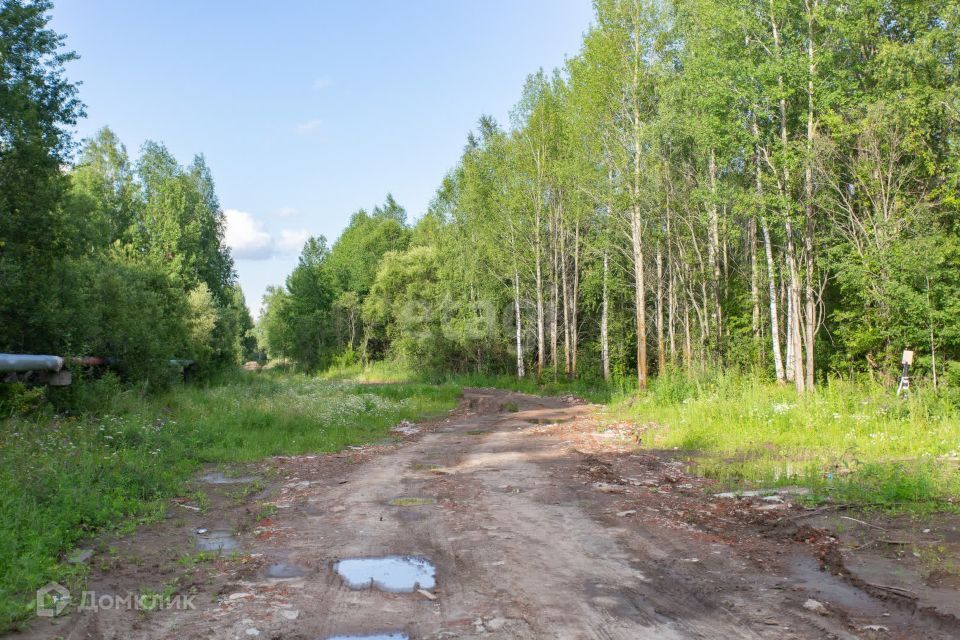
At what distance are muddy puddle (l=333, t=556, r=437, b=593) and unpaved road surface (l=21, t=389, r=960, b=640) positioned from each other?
0.12 meters

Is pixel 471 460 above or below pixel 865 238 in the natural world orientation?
below

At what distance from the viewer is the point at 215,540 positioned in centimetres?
691

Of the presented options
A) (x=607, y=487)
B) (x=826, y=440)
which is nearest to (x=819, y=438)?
(x=826, y=440)

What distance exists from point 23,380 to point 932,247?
2331cm

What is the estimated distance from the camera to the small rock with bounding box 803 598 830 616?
4682mm

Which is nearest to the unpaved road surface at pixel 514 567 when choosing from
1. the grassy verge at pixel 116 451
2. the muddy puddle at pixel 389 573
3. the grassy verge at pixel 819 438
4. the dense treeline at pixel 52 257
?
the muddy puddle at pixel 389 573

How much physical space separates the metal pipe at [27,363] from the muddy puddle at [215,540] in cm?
926

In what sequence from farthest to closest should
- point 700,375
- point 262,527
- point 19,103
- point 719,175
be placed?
point 719,175
point 700,375
point 19,103
point 262,527

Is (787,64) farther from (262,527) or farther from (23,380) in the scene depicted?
(23,380)

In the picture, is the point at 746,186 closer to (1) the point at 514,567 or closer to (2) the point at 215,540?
(1) the point at 514,567

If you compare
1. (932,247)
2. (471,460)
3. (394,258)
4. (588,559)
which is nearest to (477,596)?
(588,559)

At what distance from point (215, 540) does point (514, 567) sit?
3462 millimetres

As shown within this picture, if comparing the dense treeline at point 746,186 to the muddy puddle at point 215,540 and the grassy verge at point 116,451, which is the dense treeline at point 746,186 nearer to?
the grassy verge at point 116,451

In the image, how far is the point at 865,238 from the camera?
20.0 metres
